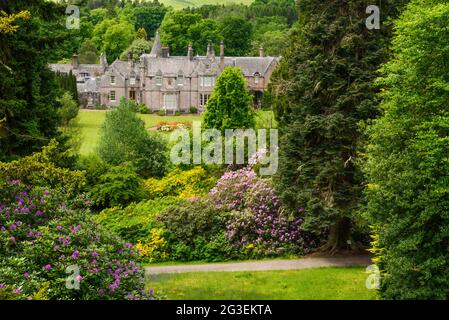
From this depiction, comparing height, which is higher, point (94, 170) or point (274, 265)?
point (94, 170)

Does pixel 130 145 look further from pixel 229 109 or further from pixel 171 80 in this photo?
pixel 171 80

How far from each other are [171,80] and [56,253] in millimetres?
65065

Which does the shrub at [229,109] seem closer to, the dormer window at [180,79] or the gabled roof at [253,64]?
the dormer window at [180,79]

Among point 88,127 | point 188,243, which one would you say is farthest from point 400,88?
point 88,127

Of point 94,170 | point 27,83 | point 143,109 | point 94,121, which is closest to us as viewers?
point 27,83

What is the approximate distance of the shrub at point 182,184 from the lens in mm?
29422

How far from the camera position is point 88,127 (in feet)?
193

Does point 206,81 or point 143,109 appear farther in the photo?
point 206,81

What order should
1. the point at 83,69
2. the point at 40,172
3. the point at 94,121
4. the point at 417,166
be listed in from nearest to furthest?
the point at 417,166 < the point at 40,172 < the point at 94,121 < the point at 83,69

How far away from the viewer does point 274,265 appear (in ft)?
68.1

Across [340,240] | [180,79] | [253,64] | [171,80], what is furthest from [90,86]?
[340,240]

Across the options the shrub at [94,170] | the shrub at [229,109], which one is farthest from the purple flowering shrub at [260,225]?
the shrub at [229,109]

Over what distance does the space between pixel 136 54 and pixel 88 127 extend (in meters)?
49.8

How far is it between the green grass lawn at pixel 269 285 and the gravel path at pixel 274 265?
0.58 m
